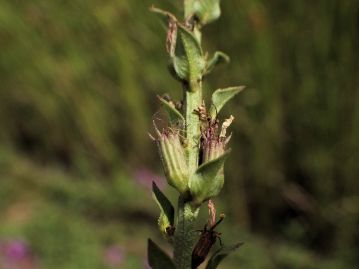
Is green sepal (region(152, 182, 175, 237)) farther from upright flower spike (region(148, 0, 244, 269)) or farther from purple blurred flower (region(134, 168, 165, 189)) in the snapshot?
purple blurred flower (region(134, 168, 165, 189))

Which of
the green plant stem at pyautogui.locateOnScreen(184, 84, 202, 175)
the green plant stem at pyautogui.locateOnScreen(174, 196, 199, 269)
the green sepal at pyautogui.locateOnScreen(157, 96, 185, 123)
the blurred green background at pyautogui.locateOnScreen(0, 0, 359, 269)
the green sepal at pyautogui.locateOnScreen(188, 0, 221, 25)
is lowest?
the green plant stem at pyautogui.locateOnScreen(174, 196, 199, 269)

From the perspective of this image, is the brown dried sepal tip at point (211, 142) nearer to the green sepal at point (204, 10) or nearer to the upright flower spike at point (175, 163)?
the upright flower spike at point (175, 163)

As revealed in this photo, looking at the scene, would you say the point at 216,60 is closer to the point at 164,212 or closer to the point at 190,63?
the point at 190,63

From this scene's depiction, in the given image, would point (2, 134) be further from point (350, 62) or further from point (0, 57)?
point (350, 62)

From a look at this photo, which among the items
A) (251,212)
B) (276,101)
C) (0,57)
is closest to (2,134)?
(0,57)

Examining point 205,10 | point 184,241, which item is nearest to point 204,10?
point 205,10

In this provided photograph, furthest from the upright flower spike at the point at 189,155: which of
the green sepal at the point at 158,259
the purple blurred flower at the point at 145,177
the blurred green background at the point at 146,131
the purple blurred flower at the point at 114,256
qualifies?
the purple blurred flower at the point at 145,177

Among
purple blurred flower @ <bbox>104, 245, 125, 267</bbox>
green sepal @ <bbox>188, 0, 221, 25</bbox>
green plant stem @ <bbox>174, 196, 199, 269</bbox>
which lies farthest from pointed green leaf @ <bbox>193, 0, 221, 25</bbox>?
purple blurred flower @ <bbox>104, 245, 125, 267</bbox>
